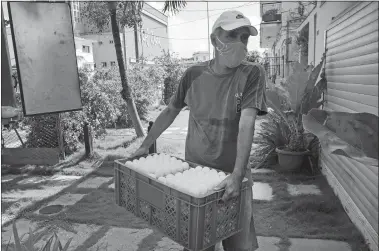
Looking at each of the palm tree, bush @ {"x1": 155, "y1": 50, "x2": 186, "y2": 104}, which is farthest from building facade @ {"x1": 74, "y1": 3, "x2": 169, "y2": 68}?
the palm tree

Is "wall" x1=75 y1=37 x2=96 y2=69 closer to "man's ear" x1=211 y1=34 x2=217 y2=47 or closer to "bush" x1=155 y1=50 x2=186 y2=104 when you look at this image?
"bush" x1=155 y1=50 x2=186 y2=104

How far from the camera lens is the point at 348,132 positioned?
2135 millimetres

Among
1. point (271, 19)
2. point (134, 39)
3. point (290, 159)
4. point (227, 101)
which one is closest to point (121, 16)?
point (290, 159)

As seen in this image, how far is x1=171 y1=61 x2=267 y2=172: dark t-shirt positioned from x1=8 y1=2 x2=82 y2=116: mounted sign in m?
3.66

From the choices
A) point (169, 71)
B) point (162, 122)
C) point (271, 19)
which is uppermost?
point (271, 19)

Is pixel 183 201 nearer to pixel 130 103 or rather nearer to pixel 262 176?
pixel 262 176

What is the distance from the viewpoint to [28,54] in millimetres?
5449

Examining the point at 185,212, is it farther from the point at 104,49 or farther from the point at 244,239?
the point at 104,49

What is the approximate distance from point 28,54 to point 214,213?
4.76 metres

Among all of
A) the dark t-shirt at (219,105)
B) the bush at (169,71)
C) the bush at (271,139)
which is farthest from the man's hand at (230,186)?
the bush at (169,71)

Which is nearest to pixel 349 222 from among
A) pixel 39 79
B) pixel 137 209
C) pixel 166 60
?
pixel 137 209

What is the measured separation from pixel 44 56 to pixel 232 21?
4.26m

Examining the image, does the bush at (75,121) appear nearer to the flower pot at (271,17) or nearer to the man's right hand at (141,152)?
the man's right hand at (141,152)

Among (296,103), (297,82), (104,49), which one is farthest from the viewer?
(104,49)
